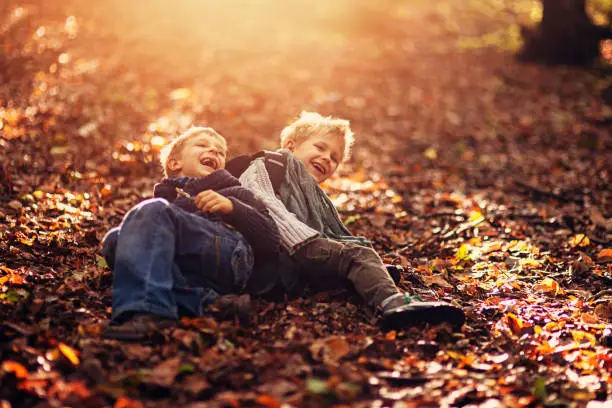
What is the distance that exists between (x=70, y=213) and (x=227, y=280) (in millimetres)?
2552

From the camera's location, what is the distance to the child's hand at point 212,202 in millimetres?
3571

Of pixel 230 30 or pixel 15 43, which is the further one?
pixel 230 30

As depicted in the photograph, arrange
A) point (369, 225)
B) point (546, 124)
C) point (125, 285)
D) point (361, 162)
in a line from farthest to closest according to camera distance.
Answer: point (546, 124)
point (361, 162)
point (369, 225)
point (125, 285)

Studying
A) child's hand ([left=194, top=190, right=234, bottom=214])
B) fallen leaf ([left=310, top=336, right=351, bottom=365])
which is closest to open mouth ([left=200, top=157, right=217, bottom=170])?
child's hand ([left=194, top=190, right=234, bottom=214])

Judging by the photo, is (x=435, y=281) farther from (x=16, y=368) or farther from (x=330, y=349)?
(x=16, y=368)

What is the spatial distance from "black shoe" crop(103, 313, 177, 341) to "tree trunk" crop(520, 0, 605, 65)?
35.4ft

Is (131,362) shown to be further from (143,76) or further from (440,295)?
(143,76)

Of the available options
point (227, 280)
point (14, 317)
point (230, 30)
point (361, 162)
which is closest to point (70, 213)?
point (14, 317)

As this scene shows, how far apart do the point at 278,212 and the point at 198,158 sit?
633mm

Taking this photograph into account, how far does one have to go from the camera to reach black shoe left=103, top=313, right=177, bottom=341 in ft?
10.5

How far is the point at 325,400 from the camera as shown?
2.84 meters

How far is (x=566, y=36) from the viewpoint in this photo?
11.8m

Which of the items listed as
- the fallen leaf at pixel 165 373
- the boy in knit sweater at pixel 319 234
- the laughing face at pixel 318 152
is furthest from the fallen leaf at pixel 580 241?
the fallen leaf at pixel 165 373

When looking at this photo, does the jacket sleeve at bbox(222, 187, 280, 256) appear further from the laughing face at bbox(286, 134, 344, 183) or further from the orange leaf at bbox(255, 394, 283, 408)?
the orange leaf at bbox(255, 394, 283, 408)
